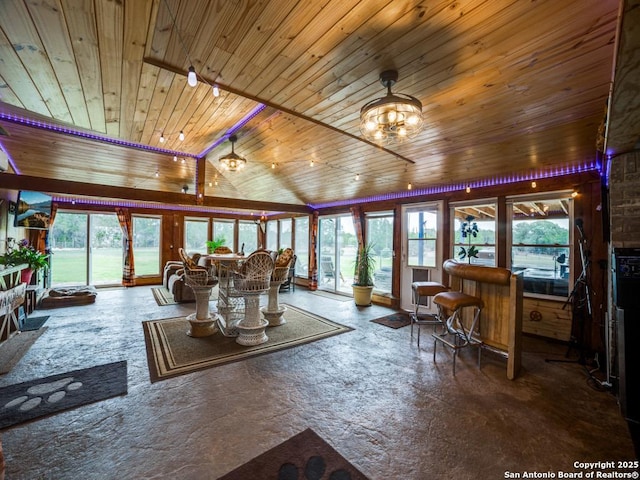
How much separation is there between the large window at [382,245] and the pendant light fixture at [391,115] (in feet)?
12.7

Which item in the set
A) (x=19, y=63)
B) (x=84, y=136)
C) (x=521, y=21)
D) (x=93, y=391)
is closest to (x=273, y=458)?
(x=93, y=391)

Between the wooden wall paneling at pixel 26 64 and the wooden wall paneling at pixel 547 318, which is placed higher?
the wooden wall paneling at pixel 26 64

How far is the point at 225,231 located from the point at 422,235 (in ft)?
23.1

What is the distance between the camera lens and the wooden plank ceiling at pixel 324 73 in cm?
171

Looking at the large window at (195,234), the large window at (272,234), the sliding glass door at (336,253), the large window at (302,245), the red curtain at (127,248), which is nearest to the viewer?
the sliding glass door at (336,253)

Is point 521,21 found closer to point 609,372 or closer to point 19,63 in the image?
point 609,372

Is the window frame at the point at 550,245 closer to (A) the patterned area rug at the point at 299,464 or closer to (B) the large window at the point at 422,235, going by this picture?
(B) the large window at the point at 422,235

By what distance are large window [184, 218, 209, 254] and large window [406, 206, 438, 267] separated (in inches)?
264

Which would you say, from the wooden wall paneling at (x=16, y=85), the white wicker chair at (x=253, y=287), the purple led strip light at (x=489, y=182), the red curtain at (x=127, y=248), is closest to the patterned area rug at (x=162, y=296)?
the red curtain at (x=127, y=248)

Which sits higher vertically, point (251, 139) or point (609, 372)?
point (251, 139)

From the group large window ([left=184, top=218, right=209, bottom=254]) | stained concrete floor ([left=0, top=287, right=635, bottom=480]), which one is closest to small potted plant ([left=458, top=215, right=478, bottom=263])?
stained concrete floor ([left=0, top=287, right=635, bottom=480])

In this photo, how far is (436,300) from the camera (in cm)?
312

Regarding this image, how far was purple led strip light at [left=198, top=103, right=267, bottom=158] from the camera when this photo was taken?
369 centimetres

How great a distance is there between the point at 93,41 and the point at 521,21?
294 cm
